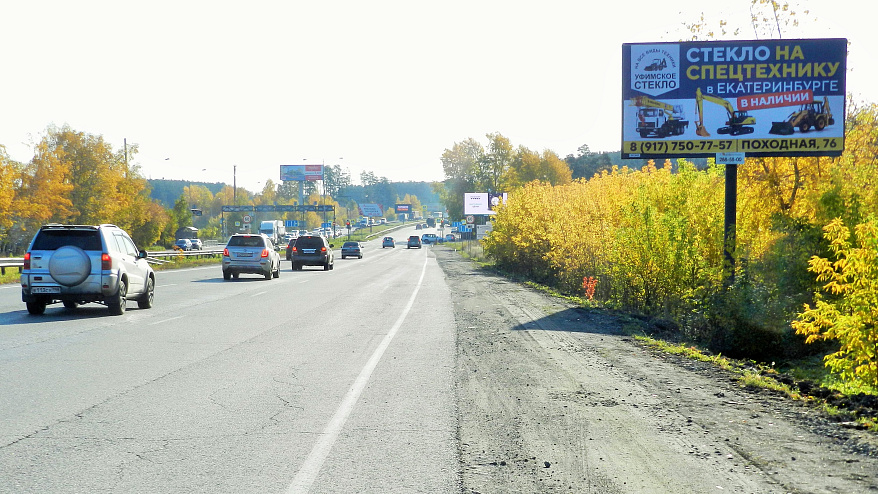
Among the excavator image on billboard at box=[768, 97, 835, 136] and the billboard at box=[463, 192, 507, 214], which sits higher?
the excavator image on billboard at box=[768, 97, 835, 136]

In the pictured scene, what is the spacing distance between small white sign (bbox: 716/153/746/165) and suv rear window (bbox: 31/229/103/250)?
47.2 ft

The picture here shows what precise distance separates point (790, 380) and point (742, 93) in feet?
35.2

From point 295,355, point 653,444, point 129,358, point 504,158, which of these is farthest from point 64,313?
point 504,158

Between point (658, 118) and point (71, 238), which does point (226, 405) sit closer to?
point (71, 238)

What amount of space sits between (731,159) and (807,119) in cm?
232

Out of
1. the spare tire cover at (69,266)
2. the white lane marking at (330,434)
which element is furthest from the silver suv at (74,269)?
the white lane marking at (330,434)

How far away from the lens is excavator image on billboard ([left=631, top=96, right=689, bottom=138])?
18469 millimetres

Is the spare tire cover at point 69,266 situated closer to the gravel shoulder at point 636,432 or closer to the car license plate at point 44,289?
the car license plate at point 44,289

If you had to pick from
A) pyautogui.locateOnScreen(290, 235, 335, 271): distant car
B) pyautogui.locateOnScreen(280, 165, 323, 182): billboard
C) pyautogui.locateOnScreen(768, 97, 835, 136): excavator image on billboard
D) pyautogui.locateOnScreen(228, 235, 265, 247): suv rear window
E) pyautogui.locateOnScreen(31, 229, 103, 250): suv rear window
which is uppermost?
pyautogui.locateOnScreen(280, 165, 323, 182): billboard

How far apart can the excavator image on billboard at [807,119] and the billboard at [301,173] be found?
5343 inches

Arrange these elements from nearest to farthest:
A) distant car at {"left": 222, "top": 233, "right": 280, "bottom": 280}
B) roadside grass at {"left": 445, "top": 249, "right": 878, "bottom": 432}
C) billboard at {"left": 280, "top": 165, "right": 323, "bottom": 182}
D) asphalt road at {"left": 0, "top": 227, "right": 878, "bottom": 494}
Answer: asphalt road at {"left": 0, "top": 227, "right": 878, "bottom": 494} → roadside grass at {"left": 445, "top": 249, "right": 878, "bottom": 432} → distant car at {"left": 222, "top": 233, "right": 280, "bottom": 280} → billboard at {"left": 280, "top": 165, "right": 323, "bottom": 182}

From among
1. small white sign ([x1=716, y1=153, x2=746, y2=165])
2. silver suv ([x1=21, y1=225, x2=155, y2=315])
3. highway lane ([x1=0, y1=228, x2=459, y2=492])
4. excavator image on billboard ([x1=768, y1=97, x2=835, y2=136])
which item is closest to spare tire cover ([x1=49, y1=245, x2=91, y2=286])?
silver suv ([x1=21, y1=225, x2=155, y2=315])

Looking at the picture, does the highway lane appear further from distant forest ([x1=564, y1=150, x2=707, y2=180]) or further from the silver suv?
distant forest ([x1=564, y1=150, x2=707, y2=180])

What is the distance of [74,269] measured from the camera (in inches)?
617
